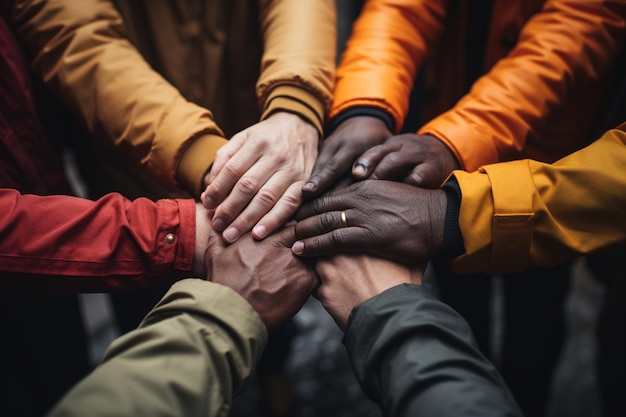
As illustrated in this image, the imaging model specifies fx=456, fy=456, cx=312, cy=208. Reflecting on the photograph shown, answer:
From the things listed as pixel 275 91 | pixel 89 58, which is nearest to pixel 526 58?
A: pixel 275 91

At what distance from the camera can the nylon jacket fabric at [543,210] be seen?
1.17 metres

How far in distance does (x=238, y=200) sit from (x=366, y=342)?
55 cm

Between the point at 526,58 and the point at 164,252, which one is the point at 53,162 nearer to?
the point at 164,252

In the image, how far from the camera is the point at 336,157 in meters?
1.42

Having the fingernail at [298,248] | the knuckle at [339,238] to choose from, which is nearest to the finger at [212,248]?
the fingernail at [298,248]

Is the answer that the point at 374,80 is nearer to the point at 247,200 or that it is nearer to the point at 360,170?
the point at 360,170

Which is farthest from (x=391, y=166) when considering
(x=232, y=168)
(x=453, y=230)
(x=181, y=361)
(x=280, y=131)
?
(x=181, y=361)

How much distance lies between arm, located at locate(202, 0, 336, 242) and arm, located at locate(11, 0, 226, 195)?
0.35 feet

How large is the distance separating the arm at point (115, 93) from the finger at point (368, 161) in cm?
45

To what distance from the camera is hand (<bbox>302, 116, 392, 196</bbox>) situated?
1380 mm

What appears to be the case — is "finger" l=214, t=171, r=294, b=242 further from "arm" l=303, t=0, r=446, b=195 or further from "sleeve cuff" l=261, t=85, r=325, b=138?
"sleeve cuff" l=261, t=85, r=325, b=138

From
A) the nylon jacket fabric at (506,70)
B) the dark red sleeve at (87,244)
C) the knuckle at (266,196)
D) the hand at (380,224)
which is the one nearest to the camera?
the dark red sleeve at (87,244)

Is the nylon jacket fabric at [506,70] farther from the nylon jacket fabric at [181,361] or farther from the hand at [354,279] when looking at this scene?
the nylon jacket fabric at [181,361]

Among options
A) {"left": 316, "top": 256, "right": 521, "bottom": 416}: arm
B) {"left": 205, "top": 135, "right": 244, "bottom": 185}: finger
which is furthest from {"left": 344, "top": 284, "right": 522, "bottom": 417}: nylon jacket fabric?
{"left": 205, "top": 135, "right": 244, "bottom": 185}: finger
